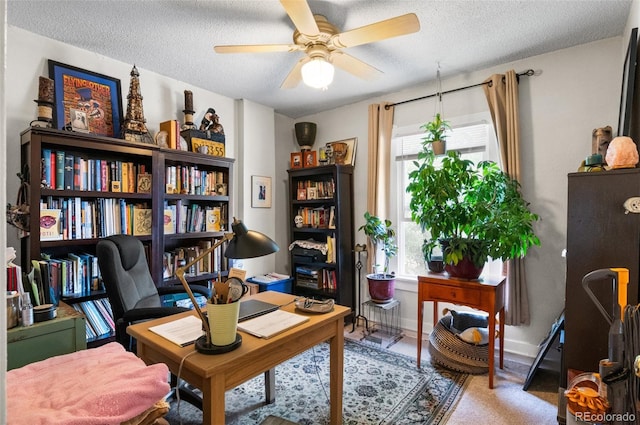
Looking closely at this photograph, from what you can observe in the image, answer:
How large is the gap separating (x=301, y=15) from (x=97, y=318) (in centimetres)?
241

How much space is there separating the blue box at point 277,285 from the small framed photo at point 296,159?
4.69 feet

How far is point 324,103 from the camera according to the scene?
3.67 meters

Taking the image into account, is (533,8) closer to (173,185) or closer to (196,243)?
(173,185)

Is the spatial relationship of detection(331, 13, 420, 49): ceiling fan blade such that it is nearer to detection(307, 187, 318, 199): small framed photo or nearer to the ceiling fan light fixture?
the ceiling fan light fixture

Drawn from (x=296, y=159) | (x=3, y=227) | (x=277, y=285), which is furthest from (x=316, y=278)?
(x=3, y=227)

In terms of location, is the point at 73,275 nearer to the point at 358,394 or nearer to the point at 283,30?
the point at 358,394

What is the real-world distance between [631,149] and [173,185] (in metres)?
3.14

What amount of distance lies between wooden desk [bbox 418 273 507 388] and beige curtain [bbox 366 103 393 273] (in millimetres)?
928

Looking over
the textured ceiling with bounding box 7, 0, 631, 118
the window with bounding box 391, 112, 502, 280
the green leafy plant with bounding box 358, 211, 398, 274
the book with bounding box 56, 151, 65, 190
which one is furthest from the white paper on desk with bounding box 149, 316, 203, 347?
the window with bounding box 391, 112, 502, 280

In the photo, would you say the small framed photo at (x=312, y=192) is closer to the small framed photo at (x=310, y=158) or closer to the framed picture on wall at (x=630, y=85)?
the small framed photo at (x=310, y=158)

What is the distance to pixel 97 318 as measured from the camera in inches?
87.8

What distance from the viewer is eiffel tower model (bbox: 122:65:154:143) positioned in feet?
8.08

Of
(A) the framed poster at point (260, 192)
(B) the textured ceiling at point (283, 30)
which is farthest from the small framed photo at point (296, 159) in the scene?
(B) the textured ceiling at point (283, 30)

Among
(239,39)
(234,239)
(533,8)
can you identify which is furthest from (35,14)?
(533,8)
